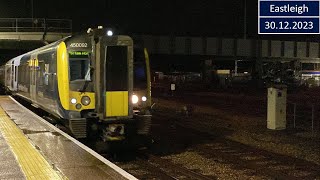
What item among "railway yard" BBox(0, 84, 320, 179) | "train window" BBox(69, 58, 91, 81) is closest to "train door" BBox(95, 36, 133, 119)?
"train window" BBox(69, 58, 91, 81)

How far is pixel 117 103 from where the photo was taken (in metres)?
10.5

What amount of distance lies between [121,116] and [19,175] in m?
4.03

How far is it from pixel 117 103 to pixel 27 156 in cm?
290

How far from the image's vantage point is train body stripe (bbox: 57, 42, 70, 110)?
34.1 feet

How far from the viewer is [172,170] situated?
33.3 ft

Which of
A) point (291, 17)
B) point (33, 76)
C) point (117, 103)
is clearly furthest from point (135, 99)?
point (33, 76)

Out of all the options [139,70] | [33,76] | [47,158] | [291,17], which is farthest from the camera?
[33,76]

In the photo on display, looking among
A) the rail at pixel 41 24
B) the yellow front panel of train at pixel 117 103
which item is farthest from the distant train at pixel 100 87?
the rail at pixel 41 24

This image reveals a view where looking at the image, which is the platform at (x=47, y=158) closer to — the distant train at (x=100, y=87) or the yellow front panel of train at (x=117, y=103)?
the distant train at (x=100, y=87)

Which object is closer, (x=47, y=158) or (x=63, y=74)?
(x=47, y=158)
